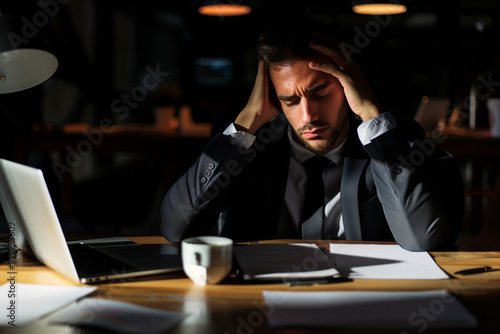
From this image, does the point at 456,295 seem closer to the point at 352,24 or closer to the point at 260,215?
the point at 260,215

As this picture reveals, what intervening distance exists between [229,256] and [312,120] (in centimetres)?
71

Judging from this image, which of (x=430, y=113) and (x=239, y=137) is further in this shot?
(x=430, y=113)

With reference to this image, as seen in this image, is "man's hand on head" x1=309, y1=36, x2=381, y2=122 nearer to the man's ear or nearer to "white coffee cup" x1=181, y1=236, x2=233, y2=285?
the man's ear

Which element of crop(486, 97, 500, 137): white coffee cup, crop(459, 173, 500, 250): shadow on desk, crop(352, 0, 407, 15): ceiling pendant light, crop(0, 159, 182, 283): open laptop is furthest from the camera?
crop(352, 0, 407, 15): ceiling pendant light

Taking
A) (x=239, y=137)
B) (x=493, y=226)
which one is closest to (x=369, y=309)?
(x=239, y=137)

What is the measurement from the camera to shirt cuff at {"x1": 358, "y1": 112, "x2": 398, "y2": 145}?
1.58 m

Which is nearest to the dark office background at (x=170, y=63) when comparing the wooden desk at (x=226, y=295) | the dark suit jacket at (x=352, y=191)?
the dark suit jacket at (x=352, y=191)

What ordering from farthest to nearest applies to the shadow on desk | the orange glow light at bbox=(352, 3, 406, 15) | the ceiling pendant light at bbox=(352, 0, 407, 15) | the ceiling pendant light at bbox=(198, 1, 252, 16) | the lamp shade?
the ceiling pendant light at bbox=(198, 1, 252, 16) < the orange glow light at bbox=(352, 3, 406, 15) < the ceiling pendant light at bbox=(352, 0, 407, 15) < the shadow on desk < the lamp shade

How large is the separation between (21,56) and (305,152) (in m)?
0.91

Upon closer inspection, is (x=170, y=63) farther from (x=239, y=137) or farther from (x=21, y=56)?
(x=21, y=56)

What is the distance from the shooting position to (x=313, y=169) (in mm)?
1896

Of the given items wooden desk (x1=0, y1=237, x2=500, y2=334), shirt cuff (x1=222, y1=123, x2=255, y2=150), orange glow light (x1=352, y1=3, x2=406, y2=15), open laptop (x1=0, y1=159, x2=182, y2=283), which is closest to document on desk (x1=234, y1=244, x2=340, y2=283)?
wooden desk (x1=0, y1=237, x2=500, y2=334)

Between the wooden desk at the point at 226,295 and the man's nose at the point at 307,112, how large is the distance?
0.62 meters

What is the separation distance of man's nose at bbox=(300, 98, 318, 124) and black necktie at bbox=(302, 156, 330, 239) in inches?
7.7
